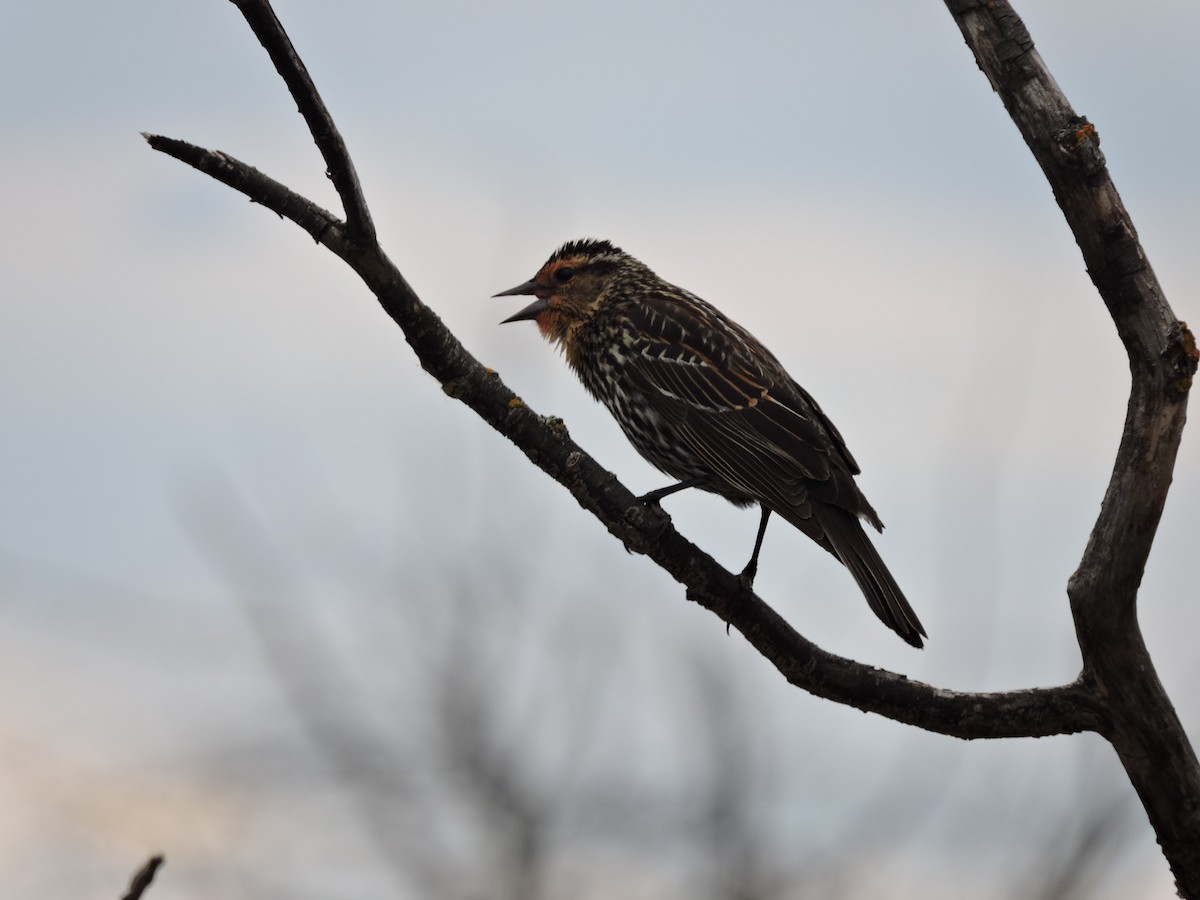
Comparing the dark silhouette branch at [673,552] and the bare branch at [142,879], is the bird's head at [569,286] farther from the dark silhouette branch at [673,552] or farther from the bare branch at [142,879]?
the bare branch at [142,879]

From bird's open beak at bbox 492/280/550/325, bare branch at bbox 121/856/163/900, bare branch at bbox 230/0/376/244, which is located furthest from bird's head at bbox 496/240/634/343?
bare branch at bbox 121/856/163/900

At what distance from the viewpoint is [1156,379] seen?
406 cm

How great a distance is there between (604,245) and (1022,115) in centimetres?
393

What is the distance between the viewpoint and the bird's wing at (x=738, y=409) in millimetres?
5945

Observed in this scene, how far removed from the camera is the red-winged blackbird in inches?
230

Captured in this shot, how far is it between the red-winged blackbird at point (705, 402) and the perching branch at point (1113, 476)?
643 millimetres

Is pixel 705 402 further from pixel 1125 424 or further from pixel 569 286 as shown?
pixel 1125 424

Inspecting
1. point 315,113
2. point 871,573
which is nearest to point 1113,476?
point 871,573

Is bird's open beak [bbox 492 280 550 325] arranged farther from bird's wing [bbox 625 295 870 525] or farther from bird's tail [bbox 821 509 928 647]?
bird's tail [bbox 821 509 928 647]

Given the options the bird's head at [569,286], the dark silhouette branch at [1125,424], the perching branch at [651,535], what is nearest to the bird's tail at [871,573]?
the perching branch at [651,535]

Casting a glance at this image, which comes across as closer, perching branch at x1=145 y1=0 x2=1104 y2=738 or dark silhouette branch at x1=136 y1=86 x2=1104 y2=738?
perching branch at x1=145 y1=0 x2=1104 y2=738

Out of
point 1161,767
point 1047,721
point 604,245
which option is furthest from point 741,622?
point 604,245

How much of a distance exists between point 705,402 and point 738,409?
0.17 metres

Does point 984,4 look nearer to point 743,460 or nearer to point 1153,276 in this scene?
point 1153,276
